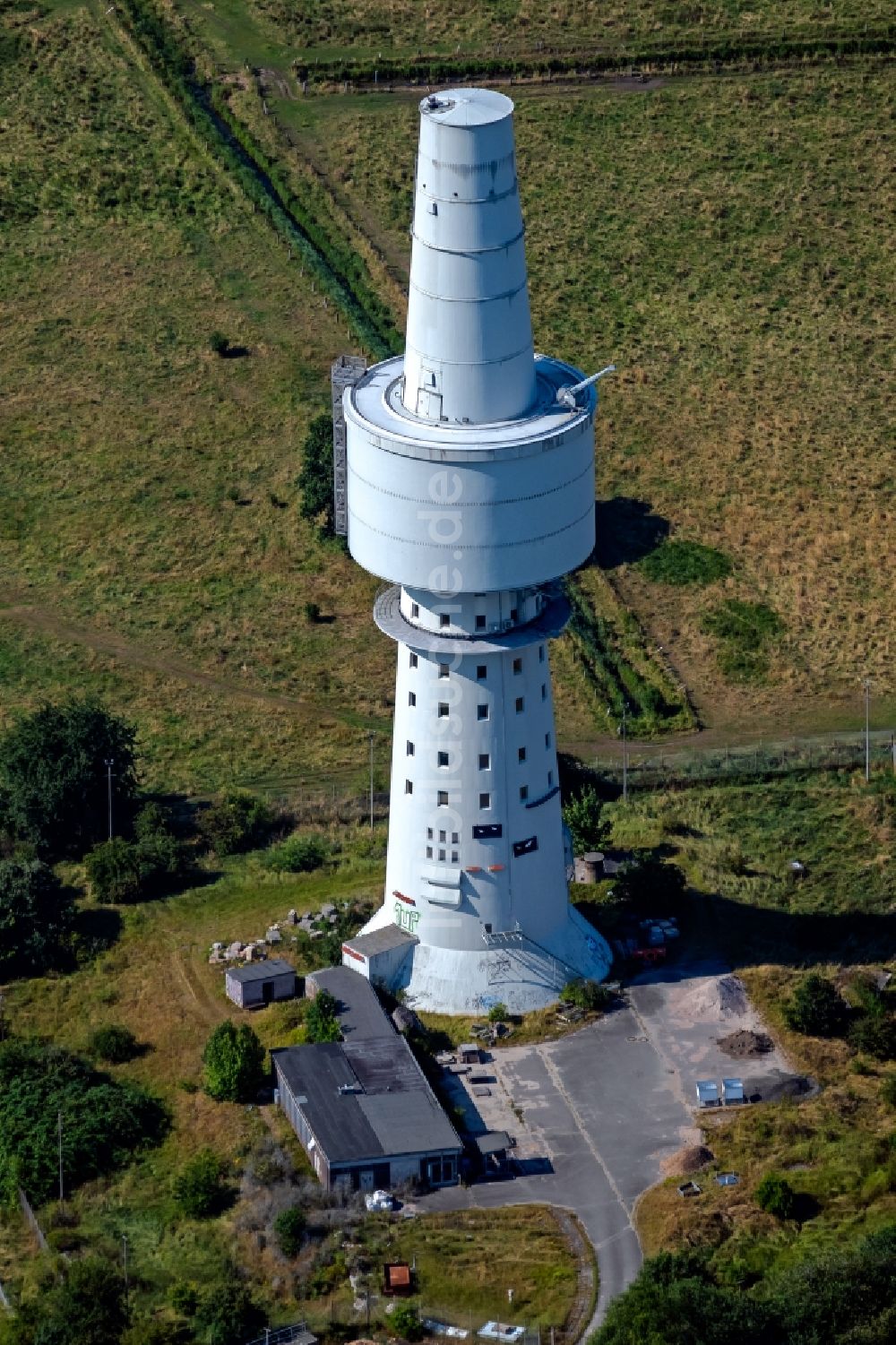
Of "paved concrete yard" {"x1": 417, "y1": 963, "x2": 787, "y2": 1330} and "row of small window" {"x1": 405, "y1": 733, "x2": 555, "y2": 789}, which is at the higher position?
"row of small window" {"x1": 405, "y1": 733, "x2": 555, "y2": 789}

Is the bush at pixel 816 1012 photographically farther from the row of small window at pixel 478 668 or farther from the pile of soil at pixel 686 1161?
the row of small window at pixel 478 668

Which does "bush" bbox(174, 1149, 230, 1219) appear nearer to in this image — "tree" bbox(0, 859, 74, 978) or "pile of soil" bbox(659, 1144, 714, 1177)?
"pile of soil" bbox(659, 1144, 714, 1177)

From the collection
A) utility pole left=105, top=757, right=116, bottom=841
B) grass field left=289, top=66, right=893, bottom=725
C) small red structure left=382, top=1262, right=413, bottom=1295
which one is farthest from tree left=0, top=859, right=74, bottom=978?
grass field left=289, top=66, right=893, bottom=725

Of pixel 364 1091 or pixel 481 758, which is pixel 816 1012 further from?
pixel 364 1091

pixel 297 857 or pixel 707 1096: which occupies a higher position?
pixel 707 1096

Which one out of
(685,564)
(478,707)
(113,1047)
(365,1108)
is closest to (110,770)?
(113,1047)

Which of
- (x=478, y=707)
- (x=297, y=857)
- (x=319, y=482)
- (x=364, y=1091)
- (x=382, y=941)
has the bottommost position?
(x=297, y=857)

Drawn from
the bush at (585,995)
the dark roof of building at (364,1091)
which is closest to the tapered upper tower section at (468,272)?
the bush at (585,995)
